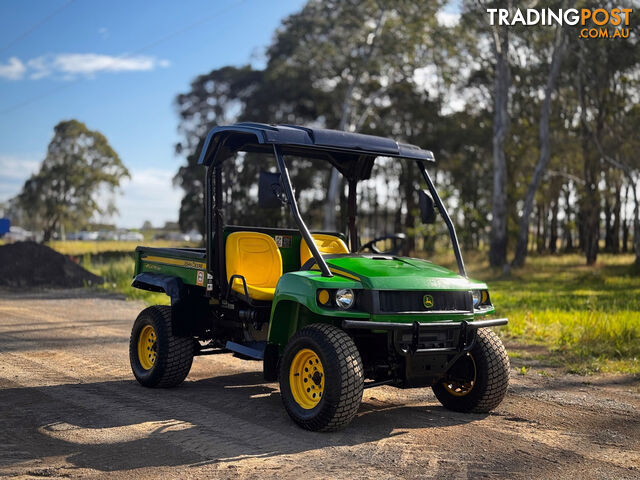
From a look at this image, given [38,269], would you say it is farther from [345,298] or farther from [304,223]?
[345,298]

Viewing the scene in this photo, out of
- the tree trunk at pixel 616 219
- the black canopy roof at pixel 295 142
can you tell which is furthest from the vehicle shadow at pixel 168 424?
the tree trunk at pixel 616 219

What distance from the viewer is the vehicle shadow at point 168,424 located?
5.05 metres

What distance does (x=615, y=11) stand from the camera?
29.8 metres

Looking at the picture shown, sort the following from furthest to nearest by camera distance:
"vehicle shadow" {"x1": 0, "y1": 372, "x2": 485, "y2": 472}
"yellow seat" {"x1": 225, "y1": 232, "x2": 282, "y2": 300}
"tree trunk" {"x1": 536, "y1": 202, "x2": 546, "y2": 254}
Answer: "tree trunk" {"x1": 536, "y1": 202, "x2": 546, "y2": 254}
"yellow seat" {"x1": 225, "y1": 232, "x2": 282, "y2": 300}
"vehicle shadow" {"x1": 0, "y1": 372, "x2": 485, "y2": 472}

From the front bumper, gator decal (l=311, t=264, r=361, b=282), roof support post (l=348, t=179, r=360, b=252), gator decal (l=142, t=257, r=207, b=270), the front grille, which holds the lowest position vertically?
the front bumper

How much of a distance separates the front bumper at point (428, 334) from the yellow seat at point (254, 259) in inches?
70.0

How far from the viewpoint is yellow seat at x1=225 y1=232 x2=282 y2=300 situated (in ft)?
23.2

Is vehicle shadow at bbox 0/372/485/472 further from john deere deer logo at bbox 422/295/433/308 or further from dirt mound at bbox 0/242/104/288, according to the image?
dirt mound at bbox 0/242/104/288

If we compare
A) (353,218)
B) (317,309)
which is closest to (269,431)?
(317,309)

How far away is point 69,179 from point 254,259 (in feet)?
161

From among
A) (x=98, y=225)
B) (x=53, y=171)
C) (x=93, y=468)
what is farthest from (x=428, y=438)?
(x=98, y=225)

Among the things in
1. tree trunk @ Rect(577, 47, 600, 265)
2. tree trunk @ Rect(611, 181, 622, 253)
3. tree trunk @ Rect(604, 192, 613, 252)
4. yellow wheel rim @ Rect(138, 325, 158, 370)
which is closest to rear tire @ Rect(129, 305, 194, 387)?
yellow wheel rim @ Rect(138, 325, 158, 370)

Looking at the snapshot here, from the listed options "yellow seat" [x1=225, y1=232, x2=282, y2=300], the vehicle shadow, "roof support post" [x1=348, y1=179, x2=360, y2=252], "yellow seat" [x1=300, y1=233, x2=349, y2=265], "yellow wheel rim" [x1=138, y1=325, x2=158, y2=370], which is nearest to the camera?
the vehicle shadow

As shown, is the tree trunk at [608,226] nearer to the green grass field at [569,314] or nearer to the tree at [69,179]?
the green grass field at [569,314]
